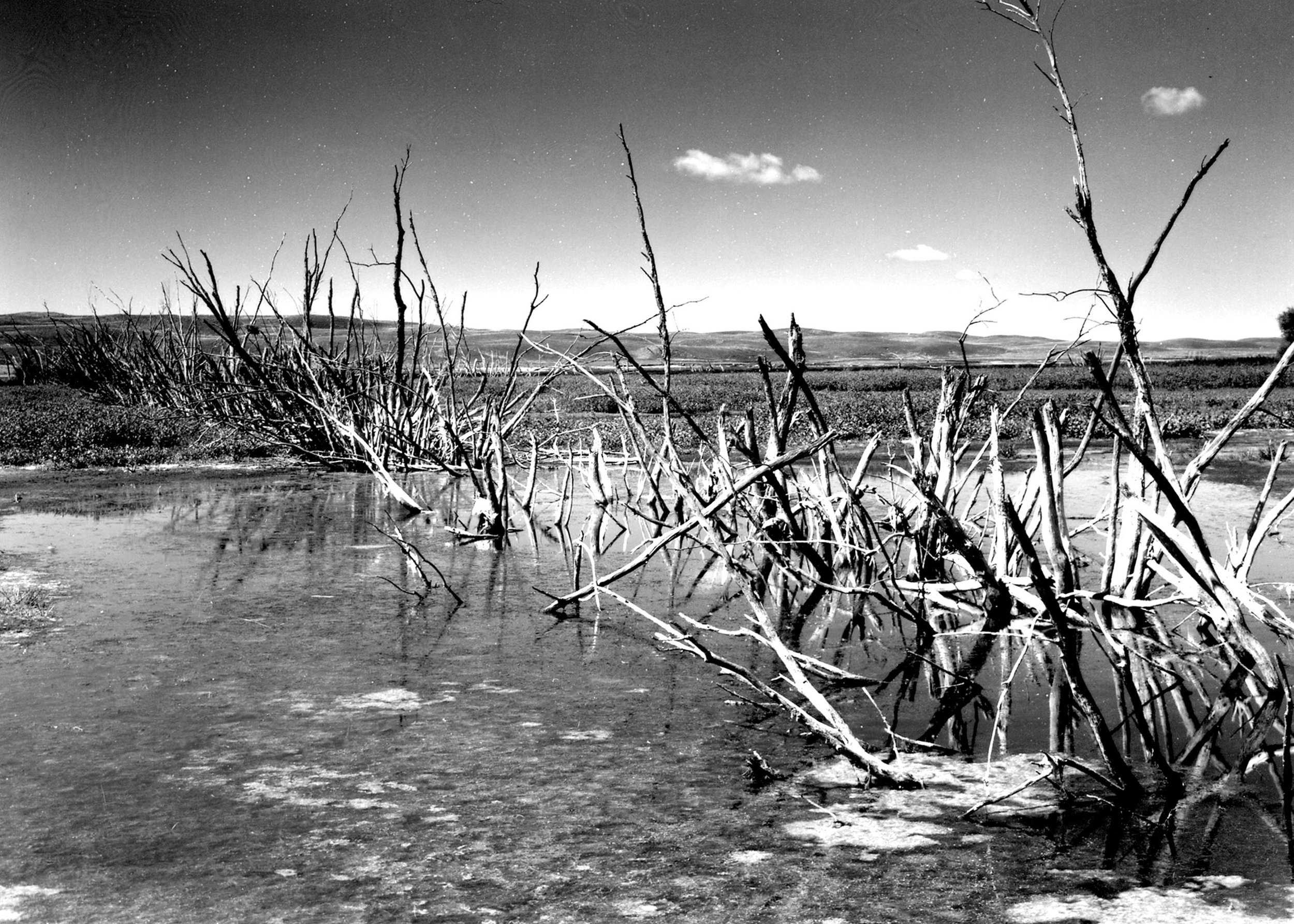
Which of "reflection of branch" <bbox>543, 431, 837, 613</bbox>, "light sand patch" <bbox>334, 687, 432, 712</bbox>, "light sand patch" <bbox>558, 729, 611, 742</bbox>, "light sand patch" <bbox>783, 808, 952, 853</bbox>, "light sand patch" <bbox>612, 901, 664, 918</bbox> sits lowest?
"light sand patch" <bbox>334, 687, 432, 712</bbox>

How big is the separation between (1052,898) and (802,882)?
56cm

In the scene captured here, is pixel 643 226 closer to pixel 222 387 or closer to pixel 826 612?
pixel 826 612

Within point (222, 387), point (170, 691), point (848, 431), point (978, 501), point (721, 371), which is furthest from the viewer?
point (721, 371)

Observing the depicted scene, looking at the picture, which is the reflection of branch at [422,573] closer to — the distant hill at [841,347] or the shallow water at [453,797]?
the shallow water at [453,797]

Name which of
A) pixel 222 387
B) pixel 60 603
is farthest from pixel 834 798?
pixel 222 387

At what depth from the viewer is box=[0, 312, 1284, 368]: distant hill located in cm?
6328

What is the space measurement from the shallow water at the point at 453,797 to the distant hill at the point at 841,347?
48090 millimetres

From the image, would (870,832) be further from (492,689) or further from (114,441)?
(114,441)

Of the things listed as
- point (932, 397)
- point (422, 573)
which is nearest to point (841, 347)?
point (932, 397)

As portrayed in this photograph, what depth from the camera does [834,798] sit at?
3170 millimetres

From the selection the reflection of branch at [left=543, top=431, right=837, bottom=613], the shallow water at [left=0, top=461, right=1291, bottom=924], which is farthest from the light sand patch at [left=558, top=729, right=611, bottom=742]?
the reflection of branch at [left=543, top=431, right=837, bottom=613]

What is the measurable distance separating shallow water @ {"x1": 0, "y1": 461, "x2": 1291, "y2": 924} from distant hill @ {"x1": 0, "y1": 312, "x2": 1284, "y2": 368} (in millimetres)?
48090

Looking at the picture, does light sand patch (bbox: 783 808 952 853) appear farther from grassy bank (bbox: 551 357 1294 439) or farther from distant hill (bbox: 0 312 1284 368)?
distant hill (bbox: 0 312 1284 368)

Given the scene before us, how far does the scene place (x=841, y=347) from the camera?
306ft
